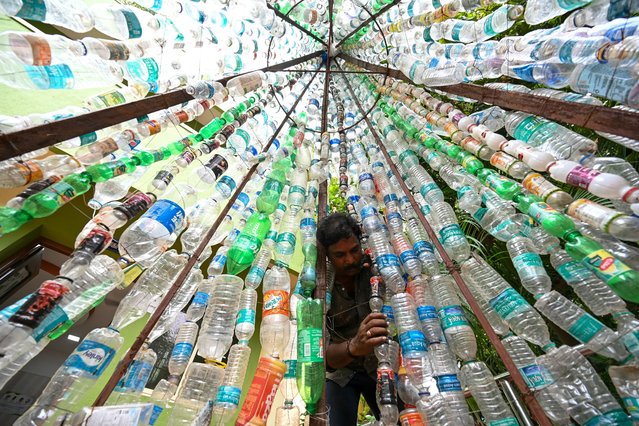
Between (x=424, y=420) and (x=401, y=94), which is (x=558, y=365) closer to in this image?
(x=424, y=420)

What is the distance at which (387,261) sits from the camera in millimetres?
1889

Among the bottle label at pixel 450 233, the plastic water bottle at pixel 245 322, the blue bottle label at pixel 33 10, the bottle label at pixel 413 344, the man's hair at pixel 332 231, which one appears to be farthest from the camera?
the man's hair at pixel 332 231

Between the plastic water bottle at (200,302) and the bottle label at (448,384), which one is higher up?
the plastic water bottle at (200,302)

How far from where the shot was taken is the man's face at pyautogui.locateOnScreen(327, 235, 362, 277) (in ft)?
6.93

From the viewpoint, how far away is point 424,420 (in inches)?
55.4

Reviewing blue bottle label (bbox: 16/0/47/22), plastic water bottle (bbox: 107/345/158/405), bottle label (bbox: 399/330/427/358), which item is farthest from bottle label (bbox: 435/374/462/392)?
blue bottle label (bbox: 16/0/47/22)

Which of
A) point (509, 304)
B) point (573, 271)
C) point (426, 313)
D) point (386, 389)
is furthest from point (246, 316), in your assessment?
point (573, 271)

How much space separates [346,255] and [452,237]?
2.16 ft

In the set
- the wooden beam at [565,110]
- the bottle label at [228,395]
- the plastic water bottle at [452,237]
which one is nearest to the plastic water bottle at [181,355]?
the bottle label at [228,395]

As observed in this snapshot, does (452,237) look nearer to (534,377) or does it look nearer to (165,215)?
(534,377)

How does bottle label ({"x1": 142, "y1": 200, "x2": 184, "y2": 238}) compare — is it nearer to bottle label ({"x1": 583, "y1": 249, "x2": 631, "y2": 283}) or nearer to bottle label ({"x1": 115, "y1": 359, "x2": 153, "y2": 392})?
bottle label ({"x1": 115, "y1": 359, "x2": 153, "y2": 392})

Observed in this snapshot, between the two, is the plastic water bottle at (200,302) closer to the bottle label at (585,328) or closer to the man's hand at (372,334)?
the man's hand at (372,334)

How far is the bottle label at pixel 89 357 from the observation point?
4.05ft

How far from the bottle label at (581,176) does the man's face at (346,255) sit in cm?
120
